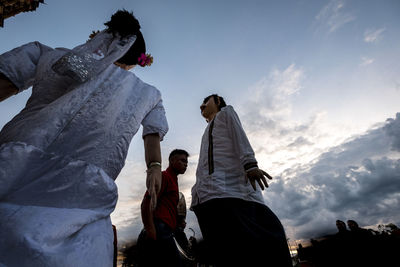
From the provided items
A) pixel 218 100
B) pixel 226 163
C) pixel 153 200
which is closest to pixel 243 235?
pixel 226 163

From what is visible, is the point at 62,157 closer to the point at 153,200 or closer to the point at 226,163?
the point at 153,200

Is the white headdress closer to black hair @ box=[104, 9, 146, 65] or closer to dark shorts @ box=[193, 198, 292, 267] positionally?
black hair @ box=[104, 9, 146, 65]

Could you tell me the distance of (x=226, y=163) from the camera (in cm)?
221

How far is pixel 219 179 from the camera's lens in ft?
6.81

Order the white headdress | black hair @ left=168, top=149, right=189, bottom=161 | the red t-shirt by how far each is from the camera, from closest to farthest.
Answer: the white headdress → the red t-shirt → black hair @ left=168, top=149, right=189, bottom=161

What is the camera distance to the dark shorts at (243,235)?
1.68 meters

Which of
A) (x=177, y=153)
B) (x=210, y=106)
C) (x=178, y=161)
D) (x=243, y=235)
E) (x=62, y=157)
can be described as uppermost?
(x=210, y=106)

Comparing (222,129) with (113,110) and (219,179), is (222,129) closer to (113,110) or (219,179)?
(219,179)

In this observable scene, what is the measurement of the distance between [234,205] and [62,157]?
1.47m

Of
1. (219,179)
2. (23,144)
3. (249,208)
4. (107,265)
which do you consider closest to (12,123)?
(23,144)

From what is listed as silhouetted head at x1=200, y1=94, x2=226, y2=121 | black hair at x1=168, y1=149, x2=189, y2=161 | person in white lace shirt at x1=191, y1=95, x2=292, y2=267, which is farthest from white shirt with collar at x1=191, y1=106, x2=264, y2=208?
black hair at x1=168, y1=149, x2=189, y2=161

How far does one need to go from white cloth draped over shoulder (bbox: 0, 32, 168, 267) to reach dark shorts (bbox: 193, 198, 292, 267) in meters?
1.11

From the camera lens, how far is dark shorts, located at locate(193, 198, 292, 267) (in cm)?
168

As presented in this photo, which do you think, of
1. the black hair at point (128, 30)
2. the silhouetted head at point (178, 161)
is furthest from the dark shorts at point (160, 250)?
the black hair at point (128, 30)
